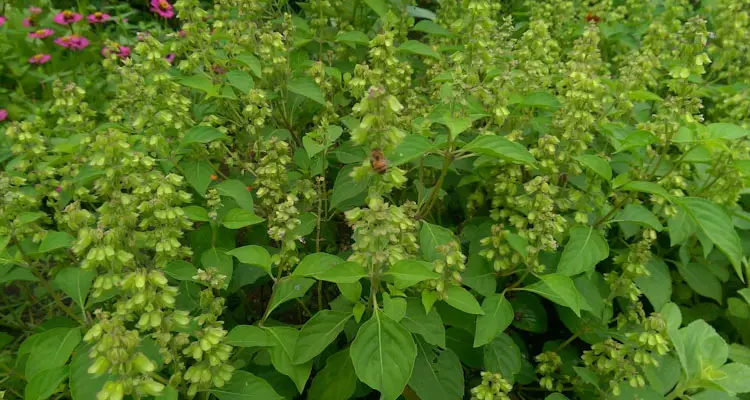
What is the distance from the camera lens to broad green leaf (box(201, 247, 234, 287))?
79.5 inches

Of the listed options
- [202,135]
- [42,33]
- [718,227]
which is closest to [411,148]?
[202,135]

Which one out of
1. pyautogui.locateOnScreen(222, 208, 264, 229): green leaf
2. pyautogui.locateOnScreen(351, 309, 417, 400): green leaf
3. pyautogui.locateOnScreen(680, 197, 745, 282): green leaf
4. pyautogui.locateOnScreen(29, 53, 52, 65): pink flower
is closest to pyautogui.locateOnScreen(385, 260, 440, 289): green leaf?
pyautogui.locateOnScreen(351, 309, 417, 400): green leaf

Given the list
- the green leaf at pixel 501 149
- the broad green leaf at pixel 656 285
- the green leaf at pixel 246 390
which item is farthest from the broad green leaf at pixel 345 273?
the broad green leaf at pixel 656 285

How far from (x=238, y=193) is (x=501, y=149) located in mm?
1041

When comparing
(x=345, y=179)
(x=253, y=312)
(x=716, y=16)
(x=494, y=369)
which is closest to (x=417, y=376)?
(x=494, y=369)

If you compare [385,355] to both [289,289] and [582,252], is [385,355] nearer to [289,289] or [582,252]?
[289,289]

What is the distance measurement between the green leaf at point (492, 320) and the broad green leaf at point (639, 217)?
66cm

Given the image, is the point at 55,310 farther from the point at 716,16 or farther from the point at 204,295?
the point at 716,16

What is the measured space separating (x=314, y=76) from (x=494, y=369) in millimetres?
1495

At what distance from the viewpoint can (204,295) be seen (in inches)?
68.0

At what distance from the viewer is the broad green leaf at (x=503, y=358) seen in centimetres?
219

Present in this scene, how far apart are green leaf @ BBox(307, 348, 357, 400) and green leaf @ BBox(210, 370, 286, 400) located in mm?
290

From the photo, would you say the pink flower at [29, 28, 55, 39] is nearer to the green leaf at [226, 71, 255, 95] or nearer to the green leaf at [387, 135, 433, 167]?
the green leaf at [226, 71, 255, 95]

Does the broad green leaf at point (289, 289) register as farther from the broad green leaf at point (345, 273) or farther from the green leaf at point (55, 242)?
the green leaf at point (55, 242)
